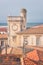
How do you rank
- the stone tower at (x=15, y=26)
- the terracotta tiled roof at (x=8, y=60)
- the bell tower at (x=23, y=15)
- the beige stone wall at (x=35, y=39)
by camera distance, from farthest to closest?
the bell tower at (x=23, y=15) < the stone tower at (x=15, y=26) < the beige stone wall at (x=35, y=39) < the terracotta tiled roof at (x=8, y=60)

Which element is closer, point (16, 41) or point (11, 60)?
point (11, 60)

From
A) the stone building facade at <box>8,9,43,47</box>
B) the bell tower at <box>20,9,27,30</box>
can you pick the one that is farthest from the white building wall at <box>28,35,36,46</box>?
the bell tower at <box>20,9,27,30</box>

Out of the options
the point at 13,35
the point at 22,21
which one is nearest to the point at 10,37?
the point at 13,35

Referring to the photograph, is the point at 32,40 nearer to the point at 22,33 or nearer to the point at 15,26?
the point at 22,33

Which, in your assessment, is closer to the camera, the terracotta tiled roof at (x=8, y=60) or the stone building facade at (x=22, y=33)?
the terracotta tiled roof at (x=8, y=60)

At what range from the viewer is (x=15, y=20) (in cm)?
3331

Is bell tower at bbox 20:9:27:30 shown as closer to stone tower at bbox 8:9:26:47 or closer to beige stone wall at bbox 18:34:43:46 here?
stone tower at bbox 8:9:26:47

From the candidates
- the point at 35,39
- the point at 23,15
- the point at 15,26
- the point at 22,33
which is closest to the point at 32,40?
the point at 35,39

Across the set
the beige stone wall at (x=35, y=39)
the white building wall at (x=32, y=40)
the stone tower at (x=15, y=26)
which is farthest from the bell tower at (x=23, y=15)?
the white building wall at (x=32, y=40)

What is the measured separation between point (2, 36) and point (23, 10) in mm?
6942

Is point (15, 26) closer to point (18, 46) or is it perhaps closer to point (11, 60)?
point (18, 46)

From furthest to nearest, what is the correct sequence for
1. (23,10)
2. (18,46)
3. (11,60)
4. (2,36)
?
(2,36) < (23,10) < (18,46) < (11,60)

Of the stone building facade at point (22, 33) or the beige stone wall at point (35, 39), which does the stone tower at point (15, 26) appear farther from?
the beige stone wall at point (35, 39)

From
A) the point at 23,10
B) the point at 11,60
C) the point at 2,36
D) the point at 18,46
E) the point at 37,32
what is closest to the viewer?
the point at 11,60
